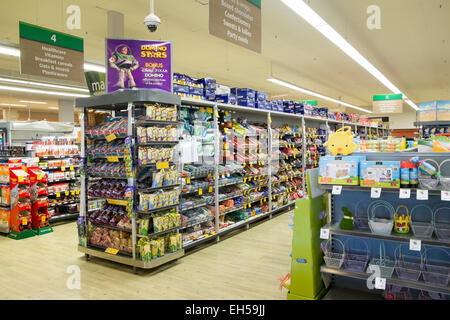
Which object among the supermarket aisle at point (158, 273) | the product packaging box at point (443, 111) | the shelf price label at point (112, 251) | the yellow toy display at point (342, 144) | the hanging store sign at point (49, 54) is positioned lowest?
the supermarket aisle at point (158, 273)

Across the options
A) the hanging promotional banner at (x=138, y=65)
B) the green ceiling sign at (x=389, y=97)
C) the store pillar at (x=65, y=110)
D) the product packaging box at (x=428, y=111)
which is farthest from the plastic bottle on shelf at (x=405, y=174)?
the store pillar at (x=65, y=110)

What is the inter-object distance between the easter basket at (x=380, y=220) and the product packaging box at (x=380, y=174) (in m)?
0.36

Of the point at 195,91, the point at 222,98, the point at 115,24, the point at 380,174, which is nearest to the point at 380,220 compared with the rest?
the point at 380,174

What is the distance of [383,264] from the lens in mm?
3238

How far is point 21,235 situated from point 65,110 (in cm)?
1151

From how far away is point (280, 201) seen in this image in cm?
805

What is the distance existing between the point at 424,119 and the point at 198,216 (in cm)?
608

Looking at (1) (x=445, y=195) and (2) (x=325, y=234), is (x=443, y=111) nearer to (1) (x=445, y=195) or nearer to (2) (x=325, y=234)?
(1) (x=445, y=195)

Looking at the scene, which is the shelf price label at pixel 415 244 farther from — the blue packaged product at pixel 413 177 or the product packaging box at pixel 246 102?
the product packaging box at pixel 246 102

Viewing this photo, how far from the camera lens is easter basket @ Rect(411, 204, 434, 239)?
297 centimetres

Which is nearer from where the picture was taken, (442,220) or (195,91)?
(442,220)

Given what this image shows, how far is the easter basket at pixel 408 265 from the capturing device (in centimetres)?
298

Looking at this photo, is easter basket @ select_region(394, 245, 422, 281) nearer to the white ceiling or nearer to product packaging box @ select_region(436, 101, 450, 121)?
the white ceiling
